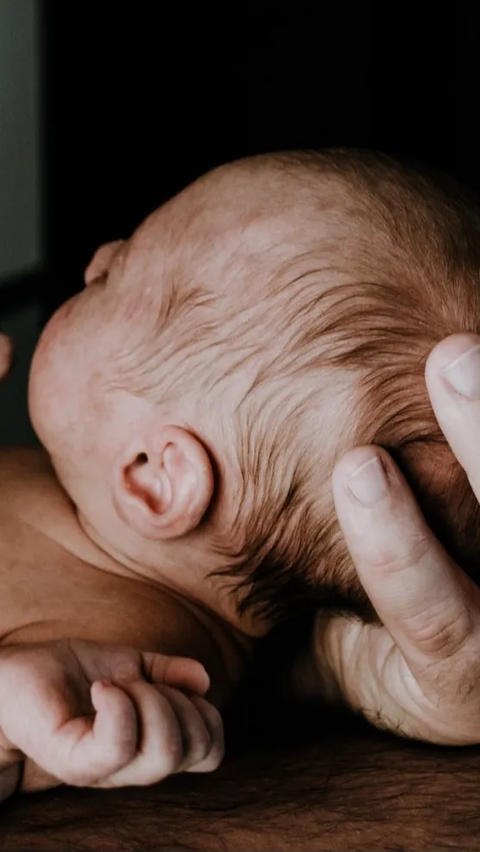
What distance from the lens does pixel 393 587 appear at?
3.21 feet

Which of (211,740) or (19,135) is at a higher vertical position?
(19,135)

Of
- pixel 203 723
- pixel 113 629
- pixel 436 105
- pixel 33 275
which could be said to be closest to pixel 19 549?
pixel 113 629

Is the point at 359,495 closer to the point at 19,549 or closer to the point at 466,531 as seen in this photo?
the point at 466,531

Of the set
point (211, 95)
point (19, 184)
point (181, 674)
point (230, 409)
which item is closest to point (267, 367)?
point (230, 409)

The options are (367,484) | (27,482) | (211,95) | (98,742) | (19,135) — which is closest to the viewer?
(98,742)

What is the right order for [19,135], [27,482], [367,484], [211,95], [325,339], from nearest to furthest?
[367,484]
[325,339]
[27,482]
[19,135]
[211,95]

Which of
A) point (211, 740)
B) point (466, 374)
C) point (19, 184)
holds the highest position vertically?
point (466, 374)

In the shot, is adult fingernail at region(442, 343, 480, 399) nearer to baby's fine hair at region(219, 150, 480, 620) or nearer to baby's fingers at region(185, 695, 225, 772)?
baby's fine hair at region(219, 150, 480, 620)

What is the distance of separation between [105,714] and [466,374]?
37 centimetres

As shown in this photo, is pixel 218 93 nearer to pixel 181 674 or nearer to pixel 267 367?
pixel 267 367

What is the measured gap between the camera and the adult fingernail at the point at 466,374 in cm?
92

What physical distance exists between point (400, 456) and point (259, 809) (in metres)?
0.32

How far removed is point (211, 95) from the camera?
228 centimetres

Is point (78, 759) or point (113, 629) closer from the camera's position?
point (78, 759)
